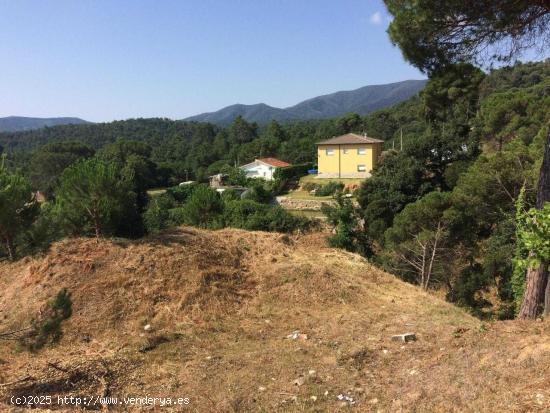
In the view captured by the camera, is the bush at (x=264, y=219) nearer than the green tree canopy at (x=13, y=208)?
No

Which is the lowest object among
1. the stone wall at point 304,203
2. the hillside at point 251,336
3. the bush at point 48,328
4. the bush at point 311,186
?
the stone wall at point 304,203

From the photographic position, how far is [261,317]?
23.2 ft

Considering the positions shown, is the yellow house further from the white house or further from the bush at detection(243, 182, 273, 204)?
the white house

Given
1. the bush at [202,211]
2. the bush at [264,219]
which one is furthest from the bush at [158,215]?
the bush at [264,219]

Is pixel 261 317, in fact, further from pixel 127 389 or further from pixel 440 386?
pixel 440 386

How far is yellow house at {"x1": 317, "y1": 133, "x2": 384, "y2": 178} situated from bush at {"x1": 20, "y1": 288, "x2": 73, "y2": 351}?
3090 centimetres

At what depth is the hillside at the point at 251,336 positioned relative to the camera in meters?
4.14

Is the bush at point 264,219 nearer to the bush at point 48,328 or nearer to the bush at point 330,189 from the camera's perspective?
the bush at point 330,189

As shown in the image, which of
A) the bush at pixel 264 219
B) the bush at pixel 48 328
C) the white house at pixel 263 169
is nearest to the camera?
the bush at pixel 48 328

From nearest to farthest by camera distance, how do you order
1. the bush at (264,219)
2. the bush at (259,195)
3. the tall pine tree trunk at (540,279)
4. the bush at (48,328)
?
1. the bush at (48,328)
2. the tall pine tree trunk at (540,279)
3. the bush at (264,219)
4. the bush at (259,195)

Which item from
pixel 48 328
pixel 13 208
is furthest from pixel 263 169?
pixel 48 328

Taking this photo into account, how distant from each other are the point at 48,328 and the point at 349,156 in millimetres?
31974

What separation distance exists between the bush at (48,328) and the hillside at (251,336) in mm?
466

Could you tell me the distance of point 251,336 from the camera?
20.6 feet
